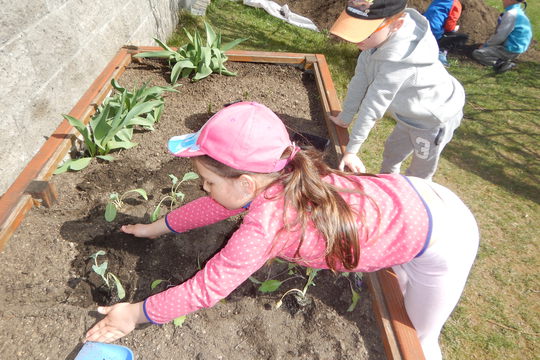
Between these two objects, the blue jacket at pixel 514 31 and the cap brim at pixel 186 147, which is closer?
the cap brim at pixel 186 147

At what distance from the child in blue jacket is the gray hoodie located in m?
4.01

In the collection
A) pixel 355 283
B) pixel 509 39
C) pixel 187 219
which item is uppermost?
pixel 187 219

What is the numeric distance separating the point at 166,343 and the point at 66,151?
1.30 meters

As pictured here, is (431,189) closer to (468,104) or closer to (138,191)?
(138,191)

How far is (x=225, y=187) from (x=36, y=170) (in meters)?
1.31

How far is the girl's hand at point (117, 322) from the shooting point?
4.58 feet

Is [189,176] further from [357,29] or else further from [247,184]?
[357,29]

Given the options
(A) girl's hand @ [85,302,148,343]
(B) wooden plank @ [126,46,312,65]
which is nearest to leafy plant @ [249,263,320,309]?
(A) girl's hand @ [85,302,148,343]

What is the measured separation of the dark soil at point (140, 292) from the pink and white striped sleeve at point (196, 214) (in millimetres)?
171

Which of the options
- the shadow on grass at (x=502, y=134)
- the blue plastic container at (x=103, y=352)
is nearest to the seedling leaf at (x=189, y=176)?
the blue plastic container at (x=103, y=352)

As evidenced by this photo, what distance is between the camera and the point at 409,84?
2.16 metres

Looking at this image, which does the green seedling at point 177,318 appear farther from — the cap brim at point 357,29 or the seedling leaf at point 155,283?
the cap brim at point 357,29

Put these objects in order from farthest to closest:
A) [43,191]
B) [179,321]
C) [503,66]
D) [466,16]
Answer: [466,16] → [503,66] → [43,191] → [179,321]

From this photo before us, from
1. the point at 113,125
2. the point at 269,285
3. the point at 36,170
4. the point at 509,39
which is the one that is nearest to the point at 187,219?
the point at 269,285
